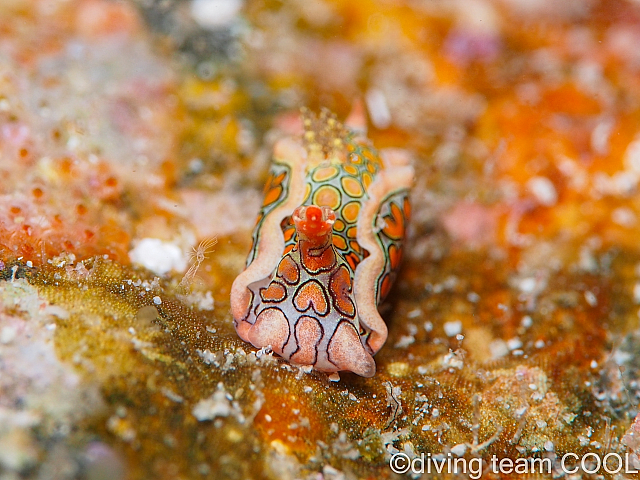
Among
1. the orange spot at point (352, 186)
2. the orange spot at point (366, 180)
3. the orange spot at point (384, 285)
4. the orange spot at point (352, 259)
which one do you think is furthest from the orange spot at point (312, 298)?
the orange spot at point (366, 180)

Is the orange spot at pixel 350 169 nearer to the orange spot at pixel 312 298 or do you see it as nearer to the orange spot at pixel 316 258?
the orange spot at pixel 316 258

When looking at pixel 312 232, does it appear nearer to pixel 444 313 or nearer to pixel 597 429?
pixel 444 313

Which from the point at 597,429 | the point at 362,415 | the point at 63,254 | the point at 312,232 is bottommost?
the point at 597,429

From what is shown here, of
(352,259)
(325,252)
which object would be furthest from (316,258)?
(352,259)

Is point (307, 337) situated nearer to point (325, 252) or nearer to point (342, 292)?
point (342, 292)

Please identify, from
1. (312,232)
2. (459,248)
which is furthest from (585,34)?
(312,232)

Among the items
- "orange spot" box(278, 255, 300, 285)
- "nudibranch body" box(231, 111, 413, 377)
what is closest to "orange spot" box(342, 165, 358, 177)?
"nudibranch body" box(231, 111, 413, 377)
